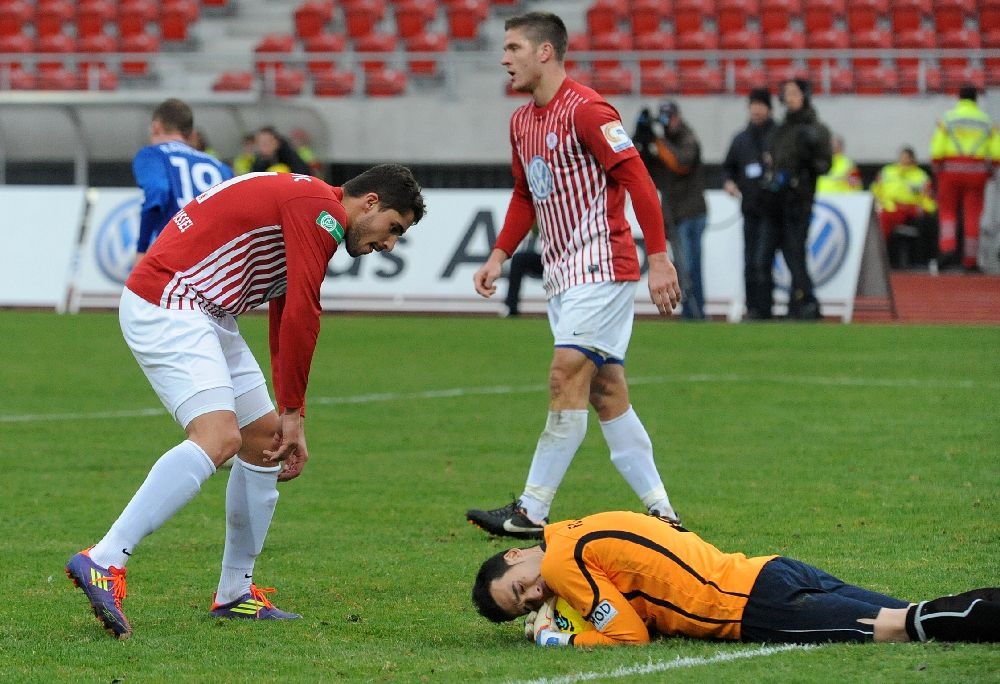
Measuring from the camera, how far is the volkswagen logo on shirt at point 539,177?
7426 mm

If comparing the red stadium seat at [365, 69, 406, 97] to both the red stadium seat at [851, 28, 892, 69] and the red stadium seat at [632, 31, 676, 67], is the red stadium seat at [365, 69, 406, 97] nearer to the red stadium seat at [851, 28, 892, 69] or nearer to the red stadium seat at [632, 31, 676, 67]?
the red stadium seat at [632, 31, 676, 67]

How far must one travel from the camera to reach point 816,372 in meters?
13.6

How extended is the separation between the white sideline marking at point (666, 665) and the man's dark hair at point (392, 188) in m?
1.72

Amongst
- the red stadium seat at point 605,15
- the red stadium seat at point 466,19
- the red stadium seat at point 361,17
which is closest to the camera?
the red stadium seat at point 605,15

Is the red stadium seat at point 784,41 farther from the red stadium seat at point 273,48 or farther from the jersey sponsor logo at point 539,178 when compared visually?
the jersey sponsor logo at point 539,178

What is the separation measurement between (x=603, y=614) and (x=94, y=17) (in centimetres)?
2799

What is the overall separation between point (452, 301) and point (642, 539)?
1353 centimetres

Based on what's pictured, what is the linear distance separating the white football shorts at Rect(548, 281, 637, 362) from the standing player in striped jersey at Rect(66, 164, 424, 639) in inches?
68.9

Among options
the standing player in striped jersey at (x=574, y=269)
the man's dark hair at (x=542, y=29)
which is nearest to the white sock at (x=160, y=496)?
the standing player in striped jersey at (x=574, y=269)

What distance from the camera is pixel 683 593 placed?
523 centimetres

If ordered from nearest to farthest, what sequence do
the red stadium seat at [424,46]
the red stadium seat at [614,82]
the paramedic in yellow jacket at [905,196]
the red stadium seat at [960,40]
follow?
the paramedic in yellow jacket at [905,196] < the red stadium seat at [614,82] < the red stadium seat at [960,40] < the red stadium seat at [424,46]

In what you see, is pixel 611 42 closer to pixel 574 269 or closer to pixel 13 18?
pixel 13 18

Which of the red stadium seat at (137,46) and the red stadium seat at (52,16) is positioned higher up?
the red stadium seat at (52,16)

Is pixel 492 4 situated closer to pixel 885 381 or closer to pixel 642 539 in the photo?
pixel 885 381
